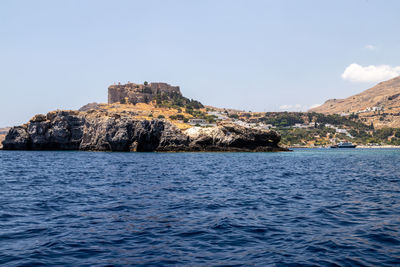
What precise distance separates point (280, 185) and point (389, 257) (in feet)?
50.9

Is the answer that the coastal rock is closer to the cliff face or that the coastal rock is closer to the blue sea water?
the cliff face

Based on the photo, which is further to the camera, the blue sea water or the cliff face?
the cliff face

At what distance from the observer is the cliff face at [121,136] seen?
93875 millimetres

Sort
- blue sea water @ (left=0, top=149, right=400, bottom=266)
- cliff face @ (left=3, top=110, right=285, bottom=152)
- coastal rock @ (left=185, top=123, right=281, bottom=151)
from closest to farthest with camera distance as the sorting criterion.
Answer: blue sea water @ (left=0, top=149, right=400, bottom=266), cliff face @ (left=3, top=110, right=285, bottom=152), coastal rock @ (left=185, top=123, right=281, bottom=151)

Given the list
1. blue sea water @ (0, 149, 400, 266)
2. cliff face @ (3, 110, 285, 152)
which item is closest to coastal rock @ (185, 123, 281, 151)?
cliff face @ (3, 110, 285, 152)

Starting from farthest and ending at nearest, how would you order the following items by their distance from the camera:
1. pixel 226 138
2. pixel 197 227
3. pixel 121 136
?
pixel 226 138
pixel 121 136
pixel 197 227

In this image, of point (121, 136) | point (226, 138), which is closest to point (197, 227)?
point (226, 138)

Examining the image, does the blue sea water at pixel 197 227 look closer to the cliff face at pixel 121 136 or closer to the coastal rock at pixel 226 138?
the cliff face at pixel 121 136

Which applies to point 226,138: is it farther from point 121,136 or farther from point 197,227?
point 197,227

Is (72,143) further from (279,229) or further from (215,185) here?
(279,229)

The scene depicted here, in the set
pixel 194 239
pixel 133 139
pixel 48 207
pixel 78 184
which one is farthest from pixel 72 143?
pixel 194 239

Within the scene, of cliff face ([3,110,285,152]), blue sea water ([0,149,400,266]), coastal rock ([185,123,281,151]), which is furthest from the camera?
coastal rock ([185,123,281,151])

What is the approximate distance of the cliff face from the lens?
308 ft

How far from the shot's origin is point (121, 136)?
304 ft
